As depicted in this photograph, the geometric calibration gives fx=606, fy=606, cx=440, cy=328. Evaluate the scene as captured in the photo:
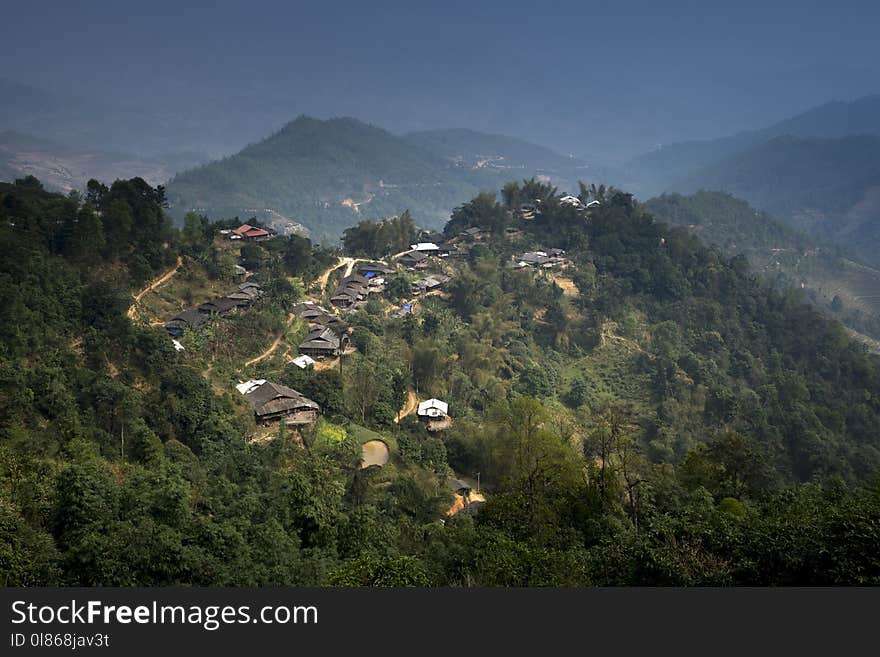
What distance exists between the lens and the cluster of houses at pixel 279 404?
22.3 m

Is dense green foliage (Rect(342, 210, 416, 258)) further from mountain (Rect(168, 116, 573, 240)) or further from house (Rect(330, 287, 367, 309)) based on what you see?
mountain (Rect(168, 116, 573, 240))

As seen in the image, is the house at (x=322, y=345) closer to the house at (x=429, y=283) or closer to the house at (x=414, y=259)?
the house at (x=429, y=283)

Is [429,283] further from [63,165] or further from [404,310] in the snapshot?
[63,165]

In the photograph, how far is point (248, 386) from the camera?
77.6 ft

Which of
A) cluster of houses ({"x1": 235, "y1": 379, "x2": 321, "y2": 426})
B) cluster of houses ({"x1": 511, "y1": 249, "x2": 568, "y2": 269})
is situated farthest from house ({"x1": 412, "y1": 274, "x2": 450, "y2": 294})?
cluster of houses ({"x1": 235, "y1": 379, "x2": 321, "y2": 426})

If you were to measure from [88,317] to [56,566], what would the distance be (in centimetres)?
1473

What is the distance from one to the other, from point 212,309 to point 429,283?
15.0 meters

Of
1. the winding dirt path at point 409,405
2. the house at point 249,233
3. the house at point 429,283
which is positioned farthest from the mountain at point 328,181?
the winding dirt path at point 409,405

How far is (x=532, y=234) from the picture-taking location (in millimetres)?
50500

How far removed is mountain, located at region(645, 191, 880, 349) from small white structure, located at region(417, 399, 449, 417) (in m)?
58.4

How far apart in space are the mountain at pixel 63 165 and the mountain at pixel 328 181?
40.4 meters

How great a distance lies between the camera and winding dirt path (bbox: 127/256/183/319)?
2630 cm

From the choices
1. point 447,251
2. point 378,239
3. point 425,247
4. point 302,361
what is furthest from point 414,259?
point 302,361

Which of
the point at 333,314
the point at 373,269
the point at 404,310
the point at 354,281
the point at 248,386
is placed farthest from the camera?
the point at 373,269
